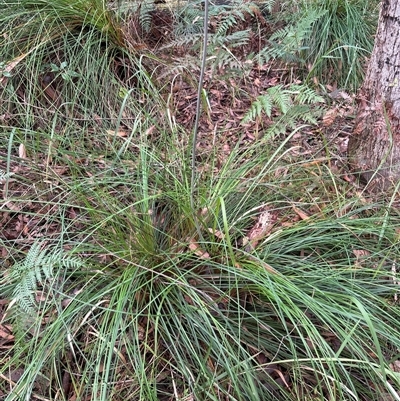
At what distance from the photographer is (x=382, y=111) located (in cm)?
210

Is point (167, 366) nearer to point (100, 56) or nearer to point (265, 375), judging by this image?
point (265, 375)

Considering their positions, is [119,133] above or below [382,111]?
below

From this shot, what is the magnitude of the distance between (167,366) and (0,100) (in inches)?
72.0

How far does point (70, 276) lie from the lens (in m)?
1.72

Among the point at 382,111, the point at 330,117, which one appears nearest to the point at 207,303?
the point at 382,111

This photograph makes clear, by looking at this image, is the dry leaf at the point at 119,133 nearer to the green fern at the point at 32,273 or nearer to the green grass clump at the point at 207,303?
the green grass clump at the point at 207,303

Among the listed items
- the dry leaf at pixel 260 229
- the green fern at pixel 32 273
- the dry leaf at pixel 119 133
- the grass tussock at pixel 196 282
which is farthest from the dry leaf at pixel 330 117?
the green fern at pixel 32 273

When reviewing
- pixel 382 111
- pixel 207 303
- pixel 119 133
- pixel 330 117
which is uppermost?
pixel 382 111

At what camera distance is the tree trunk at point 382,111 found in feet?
6.52

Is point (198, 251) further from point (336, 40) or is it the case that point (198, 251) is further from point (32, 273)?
point (336, 40)

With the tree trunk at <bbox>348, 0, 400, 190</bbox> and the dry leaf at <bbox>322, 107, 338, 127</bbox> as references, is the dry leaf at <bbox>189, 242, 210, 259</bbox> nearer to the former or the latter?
the tree trunk at <bbox>348, 0, 400, 190</bbox>

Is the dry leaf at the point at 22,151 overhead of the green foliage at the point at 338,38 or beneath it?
beneath

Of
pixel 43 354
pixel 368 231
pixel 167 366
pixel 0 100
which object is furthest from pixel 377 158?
pixel 0 100

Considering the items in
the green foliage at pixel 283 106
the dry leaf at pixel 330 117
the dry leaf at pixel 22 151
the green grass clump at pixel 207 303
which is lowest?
the green grass clump at pixel 207 303
